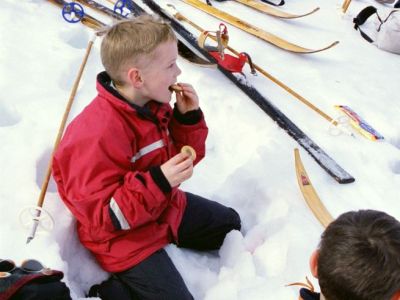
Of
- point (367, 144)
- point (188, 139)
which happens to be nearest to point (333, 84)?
point (367, 144)

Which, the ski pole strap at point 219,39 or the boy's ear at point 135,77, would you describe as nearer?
the boy's ear at point 135,77

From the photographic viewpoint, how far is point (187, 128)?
1.96 metres

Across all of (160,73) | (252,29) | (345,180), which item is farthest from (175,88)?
(252,29)

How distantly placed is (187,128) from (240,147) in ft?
2.85

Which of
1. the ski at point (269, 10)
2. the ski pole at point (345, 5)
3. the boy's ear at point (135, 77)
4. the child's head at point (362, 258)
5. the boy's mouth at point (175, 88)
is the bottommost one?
the ski at point (269, 10)

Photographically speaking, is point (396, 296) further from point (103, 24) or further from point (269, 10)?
point (269, 10)

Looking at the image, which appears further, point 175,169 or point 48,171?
point 48,171

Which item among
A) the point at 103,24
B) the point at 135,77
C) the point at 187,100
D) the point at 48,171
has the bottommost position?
the point at 103,24

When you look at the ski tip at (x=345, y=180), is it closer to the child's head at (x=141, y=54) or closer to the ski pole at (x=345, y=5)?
the child's head at (x=141, y=54)

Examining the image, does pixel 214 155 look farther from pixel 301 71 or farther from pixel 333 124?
pixel 301 71

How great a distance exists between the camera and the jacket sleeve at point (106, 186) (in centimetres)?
160

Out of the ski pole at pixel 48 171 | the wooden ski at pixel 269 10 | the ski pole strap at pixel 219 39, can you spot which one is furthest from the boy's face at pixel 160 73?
the wooden ski at pixel 269 10

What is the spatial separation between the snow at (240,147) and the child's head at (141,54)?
68cm

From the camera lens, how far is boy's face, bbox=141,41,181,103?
67.1 inches
